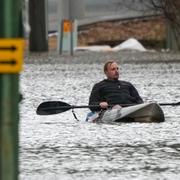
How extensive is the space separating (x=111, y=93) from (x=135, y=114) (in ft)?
2.33

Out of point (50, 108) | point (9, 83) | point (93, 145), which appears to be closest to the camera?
point (9, 83)

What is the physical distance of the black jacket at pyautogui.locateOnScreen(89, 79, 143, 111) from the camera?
40.0 feet

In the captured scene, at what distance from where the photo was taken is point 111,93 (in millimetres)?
12234

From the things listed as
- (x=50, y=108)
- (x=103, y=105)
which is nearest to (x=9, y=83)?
(x=103, y=105)

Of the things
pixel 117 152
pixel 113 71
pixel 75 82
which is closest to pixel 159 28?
pixel 75 82

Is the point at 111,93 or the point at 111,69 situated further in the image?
the point at 111,93

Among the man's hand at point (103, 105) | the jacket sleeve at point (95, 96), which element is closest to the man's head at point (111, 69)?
the jacket sleeve at point (95, 96)

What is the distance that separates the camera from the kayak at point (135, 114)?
1157 centimetres

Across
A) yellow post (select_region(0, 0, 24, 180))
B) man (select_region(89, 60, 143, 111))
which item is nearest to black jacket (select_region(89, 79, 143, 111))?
man (select_region(89, 60, 143, 111))

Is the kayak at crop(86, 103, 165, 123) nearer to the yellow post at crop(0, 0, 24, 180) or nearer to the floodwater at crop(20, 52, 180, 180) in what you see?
the floodwater at crop(20, 52, 180, 180)

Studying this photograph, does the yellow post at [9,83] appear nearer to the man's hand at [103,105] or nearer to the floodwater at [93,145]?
the floodwater at [93,145]

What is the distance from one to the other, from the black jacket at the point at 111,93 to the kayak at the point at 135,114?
1.26ft

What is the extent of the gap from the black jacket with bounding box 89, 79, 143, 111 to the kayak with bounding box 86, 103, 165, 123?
0.38 meters

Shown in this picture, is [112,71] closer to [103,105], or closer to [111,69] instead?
[111,69]
